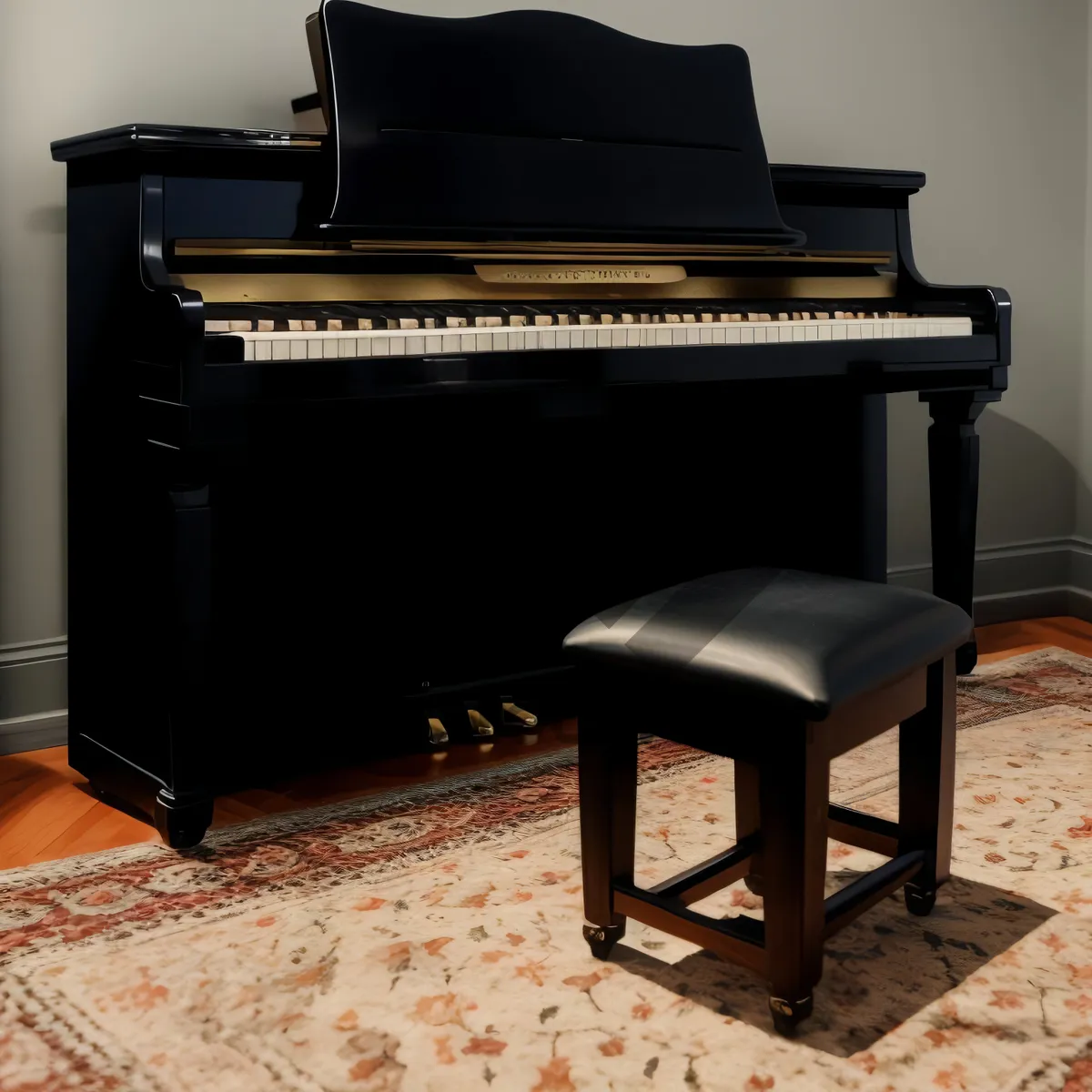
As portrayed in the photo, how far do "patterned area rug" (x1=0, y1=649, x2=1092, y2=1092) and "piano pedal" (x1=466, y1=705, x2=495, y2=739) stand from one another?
7.2 inches

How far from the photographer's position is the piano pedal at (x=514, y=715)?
8.68ft

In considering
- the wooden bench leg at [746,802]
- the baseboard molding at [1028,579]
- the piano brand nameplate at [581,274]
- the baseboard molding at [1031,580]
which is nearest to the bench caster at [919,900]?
the wooden bench leg at [746,802]

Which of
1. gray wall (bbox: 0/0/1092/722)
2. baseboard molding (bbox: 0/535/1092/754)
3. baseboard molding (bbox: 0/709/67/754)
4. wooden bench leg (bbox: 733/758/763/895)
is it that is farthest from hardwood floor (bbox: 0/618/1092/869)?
baseboard molding (bbox: 0/535/1092/754)

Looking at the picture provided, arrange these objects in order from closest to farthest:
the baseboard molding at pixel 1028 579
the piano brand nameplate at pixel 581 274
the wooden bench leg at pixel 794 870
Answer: the wooden bench leg at pixel 794 870, the piano brand nameplate at pixel 581 274, the baseboard molding at pixel 1028 579

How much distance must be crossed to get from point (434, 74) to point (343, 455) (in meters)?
0.67

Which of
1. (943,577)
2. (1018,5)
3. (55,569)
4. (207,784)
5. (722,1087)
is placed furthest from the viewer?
(1018,5)

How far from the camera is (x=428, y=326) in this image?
87.6 inches

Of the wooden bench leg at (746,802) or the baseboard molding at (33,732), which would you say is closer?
the wooden bench leg at (746,802)

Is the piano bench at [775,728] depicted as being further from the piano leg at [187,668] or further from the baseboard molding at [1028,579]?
the baseboard molding at [1028,579]

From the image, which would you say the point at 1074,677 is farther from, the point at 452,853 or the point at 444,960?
the point at 444,960

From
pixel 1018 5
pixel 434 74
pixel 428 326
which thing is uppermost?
pixel 1018 5

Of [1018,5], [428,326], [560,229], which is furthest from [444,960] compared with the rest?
[1018,5]

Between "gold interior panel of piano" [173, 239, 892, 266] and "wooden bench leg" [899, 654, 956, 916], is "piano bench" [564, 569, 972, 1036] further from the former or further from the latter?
"gold interior panel of piano" [173, 239, 892, 266]

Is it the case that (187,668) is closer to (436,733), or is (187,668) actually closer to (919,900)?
(436,733)
